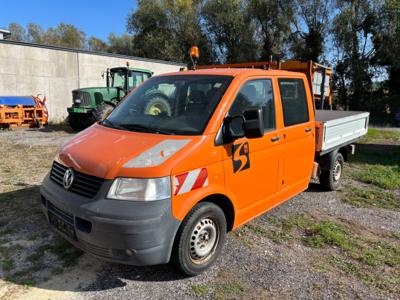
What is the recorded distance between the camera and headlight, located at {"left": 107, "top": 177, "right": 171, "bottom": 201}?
2822 millimetres

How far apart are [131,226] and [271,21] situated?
26458mm

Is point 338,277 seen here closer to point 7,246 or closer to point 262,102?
point 262,102

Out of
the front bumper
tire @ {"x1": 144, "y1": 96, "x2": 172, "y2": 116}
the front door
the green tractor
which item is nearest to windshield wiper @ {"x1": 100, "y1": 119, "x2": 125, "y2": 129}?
tire @ {"x1": 144, "y1": 96, "x2": 172, "y2": 116}

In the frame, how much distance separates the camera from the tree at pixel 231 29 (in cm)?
2802

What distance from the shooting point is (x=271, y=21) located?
2631cm

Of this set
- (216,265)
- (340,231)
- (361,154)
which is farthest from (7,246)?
(361,154)

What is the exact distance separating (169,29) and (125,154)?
30.8 m

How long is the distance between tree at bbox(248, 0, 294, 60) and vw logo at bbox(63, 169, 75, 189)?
23649 millimetres

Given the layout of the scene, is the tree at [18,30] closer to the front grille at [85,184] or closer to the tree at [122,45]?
the tree at [122,45]

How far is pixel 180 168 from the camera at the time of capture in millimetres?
2926

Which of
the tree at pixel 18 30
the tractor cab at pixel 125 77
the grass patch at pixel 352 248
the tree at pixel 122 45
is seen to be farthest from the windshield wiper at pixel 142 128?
the tree at pixel 18 30

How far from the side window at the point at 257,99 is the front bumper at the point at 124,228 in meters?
1.24

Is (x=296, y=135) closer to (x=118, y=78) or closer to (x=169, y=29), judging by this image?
(x=118, y=78)

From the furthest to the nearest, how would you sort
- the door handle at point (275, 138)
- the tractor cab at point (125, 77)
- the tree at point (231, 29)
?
the tree at point (231, 29), the tractor cab at point (125, 77), the door handle at point (275, 138)
